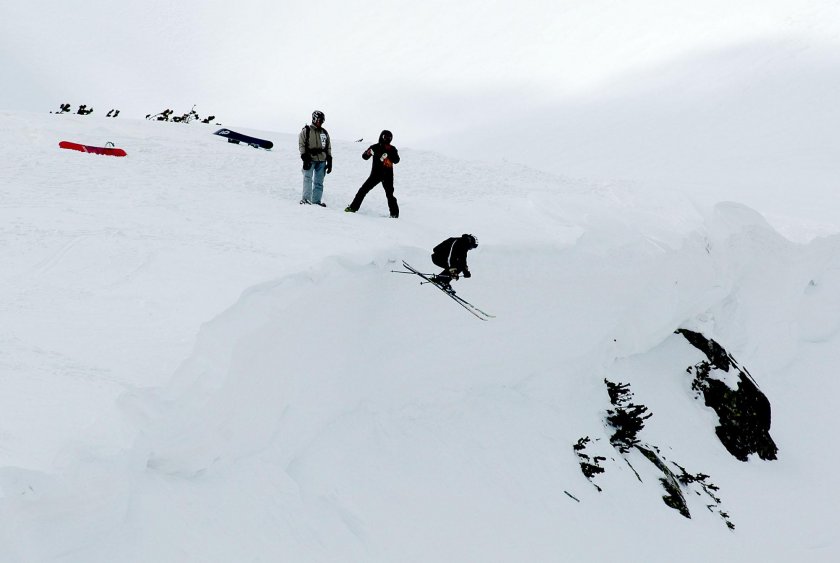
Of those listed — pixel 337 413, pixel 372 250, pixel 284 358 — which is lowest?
pixel 337 413

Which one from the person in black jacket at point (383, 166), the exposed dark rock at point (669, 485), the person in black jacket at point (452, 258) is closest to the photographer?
the person in black jacket at point (452, 258)

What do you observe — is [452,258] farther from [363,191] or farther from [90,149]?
[90,149]

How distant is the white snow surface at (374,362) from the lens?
144 inches

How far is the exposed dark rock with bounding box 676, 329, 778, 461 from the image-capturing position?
361 inches

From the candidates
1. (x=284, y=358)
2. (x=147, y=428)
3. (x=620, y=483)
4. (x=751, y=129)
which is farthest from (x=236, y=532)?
(x=751, y=129)

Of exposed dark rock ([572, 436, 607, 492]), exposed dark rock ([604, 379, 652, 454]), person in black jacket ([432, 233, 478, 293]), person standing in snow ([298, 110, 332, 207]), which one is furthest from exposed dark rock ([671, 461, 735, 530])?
person standing in snow ([298, 110, 332, 207])

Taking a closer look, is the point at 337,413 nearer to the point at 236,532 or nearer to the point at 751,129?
the point at 236,532

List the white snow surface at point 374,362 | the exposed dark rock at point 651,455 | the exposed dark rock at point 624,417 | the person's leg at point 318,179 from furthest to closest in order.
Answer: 1. the person's leg at point 318,179
2. the exposed dark rock at point 624,417
3. the exposed dark rock at point 651,455
4. the white snow surface at point 374,362

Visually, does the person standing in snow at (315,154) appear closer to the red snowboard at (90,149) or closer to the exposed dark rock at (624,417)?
the red snowboard at (90,149)

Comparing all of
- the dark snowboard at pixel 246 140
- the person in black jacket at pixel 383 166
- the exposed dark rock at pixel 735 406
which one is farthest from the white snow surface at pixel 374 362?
the dark snowboard at pixel 246 140

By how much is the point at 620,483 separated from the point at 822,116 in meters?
17.6

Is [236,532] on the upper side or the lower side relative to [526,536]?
upper

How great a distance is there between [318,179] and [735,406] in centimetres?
757

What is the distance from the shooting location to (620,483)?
7312 millimetres
